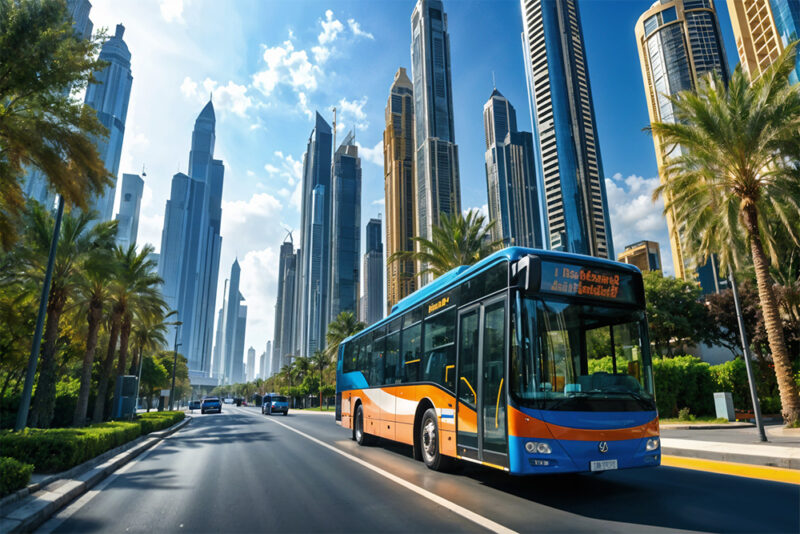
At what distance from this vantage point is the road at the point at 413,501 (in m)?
5.21

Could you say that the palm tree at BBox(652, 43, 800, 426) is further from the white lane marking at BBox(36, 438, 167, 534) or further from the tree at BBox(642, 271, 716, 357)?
the white lane marking at BBox(36, 438, 167, 534)

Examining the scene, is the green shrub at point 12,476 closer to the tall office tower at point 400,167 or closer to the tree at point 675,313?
the tree at point 675,313

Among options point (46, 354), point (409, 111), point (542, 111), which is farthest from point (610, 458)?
point (409, 111)

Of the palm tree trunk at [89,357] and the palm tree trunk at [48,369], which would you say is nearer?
the palm tree trunk at [48,369]

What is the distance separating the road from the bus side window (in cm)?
186

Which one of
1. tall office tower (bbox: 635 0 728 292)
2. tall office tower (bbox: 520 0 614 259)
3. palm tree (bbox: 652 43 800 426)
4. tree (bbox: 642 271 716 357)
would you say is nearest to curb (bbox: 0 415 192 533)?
palm tree (bbox: 652 43 800 426)

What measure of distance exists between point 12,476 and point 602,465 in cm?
778

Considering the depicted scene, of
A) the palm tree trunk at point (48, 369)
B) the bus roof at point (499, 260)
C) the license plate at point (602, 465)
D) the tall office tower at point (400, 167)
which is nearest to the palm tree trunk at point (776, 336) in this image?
the bus roof at point (499, 260)

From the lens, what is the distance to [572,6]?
150 metres

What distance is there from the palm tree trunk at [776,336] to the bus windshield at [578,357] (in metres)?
11.8

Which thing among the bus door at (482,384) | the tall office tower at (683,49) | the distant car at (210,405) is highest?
the tall office tower at (683,49)

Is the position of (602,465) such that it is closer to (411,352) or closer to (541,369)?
(541,369)

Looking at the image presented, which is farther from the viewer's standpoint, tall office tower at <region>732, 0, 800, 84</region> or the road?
tall office tower at <region>732, 0, 800, 84</region>

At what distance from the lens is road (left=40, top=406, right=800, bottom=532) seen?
17.1ft
